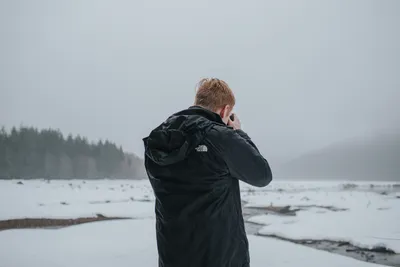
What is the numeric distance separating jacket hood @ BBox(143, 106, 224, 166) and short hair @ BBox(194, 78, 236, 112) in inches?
2.1

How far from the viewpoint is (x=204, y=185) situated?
904 mm

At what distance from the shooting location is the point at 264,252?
3938 mm

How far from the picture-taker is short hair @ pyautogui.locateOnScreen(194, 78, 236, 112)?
1.01 m

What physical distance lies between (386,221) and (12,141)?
30.7ft

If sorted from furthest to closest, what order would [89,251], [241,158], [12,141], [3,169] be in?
[12,141], [3,169], [89,251], [241,158]

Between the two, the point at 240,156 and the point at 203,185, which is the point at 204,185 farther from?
the point at 240,156

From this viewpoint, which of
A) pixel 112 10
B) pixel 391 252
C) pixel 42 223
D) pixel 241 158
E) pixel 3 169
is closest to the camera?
pixel 241 158

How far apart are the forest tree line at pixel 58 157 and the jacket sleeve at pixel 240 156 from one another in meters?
5.11

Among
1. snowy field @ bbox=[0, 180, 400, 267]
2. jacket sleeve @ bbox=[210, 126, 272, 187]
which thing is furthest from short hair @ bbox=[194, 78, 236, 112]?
snowy field @ bbox=[0, 180, 400, 267]

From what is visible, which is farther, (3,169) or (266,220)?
(3,169)

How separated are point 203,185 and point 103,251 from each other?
134 inches

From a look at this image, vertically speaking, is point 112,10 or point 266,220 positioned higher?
point 112,10

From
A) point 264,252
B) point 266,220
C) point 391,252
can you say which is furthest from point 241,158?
point 266,220

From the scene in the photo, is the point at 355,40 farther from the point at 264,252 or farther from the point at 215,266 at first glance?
the point at 215,266
